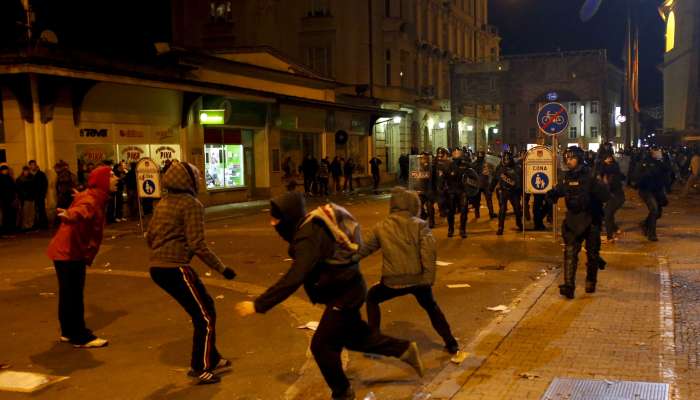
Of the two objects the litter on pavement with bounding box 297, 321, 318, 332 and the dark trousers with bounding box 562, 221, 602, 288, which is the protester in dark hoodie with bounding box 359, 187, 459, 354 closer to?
the litter on pavement with bounding box 297, 321, 318, 332

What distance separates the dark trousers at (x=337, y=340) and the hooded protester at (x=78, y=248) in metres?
3.08

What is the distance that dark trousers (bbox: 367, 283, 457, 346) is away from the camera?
5.89 metres

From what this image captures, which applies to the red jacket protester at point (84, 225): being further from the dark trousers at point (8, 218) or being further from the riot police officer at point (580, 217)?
the dark trousers at point (8, 218)

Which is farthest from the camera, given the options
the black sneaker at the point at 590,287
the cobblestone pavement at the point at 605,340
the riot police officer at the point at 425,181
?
the riot police officer at the point at 425,181

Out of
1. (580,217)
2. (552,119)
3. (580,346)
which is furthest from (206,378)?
(552,119)

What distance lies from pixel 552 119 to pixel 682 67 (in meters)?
35.7

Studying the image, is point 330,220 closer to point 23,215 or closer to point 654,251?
point 654,251

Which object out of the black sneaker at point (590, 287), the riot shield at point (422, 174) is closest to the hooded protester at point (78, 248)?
the black sneaker at point (590, 287)

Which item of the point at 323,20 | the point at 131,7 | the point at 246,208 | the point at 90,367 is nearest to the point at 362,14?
the point at 323,20

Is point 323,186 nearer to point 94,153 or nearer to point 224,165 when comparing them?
point 224,165

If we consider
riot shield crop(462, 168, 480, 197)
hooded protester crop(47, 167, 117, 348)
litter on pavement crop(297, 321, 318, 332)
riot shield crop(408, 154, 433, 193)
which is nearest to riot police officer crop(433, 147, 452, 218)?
riot shield crop(408, 154, 433, 193)

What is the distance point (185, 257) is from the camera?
568cm

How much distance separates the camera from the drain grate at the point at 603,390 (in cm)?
505

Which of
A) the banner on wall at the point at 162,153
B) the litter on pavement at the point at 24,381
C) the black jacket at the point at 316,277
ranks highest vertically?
the banner on wall at the point at 162,153
